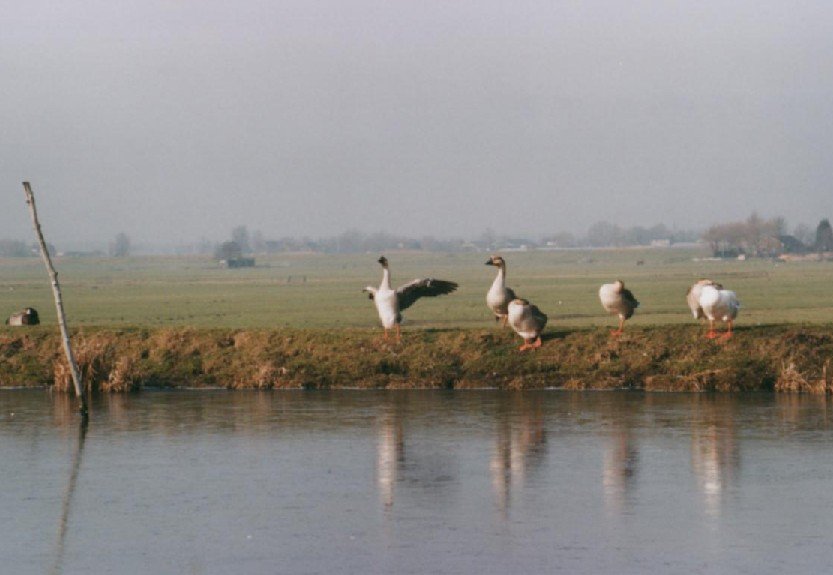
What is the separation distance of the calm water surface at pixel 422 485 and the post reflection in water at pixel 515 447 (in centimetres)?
5

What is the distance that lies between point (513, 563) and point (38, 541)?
5615mm

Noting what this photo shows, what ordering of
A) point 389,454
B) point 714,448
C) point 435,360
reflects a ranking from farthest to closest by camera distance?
point 435,360 → point 714,448 → point 389,454

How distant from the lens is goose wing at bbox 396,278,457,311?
34.0 m

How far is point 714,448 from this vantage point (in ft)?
74.8

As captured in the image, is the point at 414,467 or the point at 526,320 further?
the point at 526,320

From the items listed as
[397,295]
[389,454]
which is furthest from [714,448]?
[397,295]

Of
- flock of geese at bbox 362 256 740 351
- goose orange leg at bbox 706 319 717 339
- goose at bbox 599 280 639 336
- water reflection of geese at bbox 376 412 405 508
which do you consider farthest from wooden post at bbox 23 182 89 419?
goose orange leg at bbox 706 319 717 339

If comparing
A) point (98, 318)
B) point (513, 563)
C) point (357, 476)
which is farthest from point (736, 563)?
point (98, 318)

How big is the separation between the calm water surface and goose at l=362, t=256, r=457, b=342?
3.98 m

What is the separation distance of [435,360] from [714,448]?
1053 cm

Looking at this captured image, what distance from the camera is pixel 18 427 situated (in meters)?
26.2

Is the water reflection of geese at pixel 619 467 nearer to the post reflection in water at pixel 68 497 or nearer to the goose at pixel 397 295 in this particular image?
the post reflection in water at pixel 68 497

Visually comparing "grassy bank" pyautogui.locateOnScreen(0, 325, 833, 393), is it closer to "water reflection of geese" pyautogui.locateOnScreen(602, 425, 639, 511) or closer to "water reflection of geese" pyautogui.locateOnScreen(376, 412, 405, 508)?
"water reflection of geese" pyautogui.locateOnScreen(376, 412, 405, 508)

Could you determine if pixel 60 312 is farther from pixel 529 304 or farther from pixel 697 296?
A: pixel 697 296
